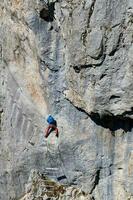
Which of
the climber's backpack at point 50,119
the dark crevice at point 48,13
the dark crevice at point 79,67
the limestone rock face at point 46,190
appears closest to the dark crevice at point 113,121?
the dark crevice at point 79,67

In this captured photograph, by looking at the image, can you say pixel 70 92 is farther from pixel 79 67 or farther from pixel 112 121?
pixel 112 121

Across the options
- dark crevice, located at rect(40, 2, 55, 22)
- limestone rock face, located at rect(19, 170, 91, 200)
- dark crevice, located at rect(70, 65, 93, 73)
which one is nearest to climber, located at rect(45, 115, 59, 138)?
limestone rock face, located at rect(19, 170, 91, 200)

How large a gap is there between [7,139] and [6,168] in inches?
61.5

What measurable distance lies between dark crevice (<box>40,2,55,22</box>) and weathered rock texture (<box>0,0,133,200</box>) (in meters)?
0.05

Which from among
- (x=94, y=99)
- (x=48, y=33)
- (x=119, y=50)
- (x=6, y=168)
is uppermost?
(x=48, y=33)

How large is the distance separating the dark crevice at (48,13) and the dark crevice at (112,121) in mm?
4330

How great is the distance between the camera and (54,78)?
29.4 metres

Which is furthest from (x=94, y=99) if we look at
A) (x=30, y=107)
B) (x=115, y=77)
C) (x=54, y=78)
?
(x=30, y=107)

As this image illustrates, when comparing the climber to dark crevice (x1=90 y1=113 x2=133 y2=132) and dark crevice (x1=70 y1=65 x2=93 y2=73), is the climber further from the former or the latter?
dark crevice (x1=70 y1=65 x2=93 y2=73)

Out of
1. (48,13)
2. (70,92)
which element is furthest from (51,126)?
(48,13)

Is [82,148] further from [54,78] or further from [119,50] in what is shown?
[119,50]

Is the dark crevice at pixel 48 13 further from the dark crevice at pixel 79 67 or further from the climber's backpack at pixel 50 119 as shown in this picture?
the climber's backpack at pixel 50 119

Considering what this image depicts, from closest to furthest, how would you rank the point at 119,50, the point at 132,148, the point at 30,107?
1. the point at 119,50
2. the point at 132,148
3. the point at 30,107

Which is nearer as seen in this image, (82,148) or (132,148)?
(132,148)
